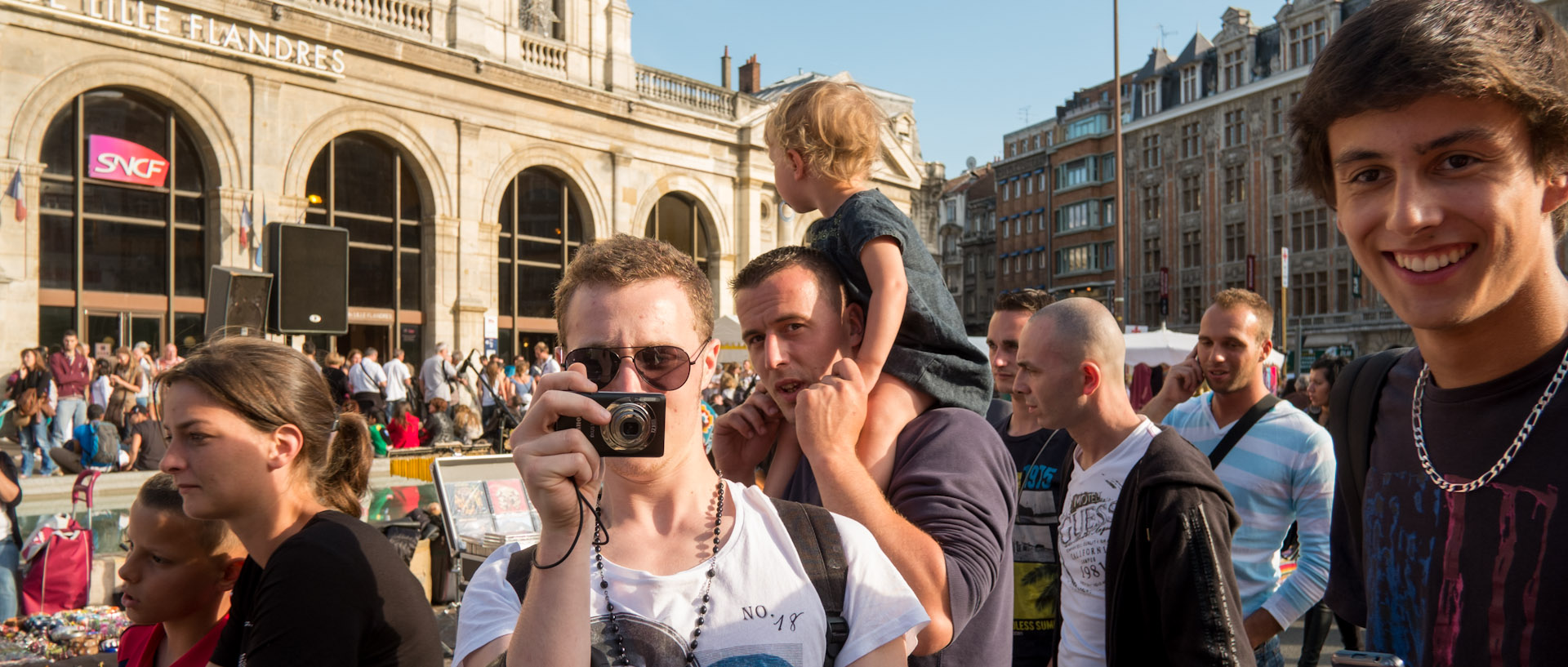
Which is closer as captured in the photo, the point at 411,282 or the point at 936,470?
the point at 936,470

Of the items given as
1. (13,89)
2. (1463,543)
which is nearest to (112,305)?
(13,89)

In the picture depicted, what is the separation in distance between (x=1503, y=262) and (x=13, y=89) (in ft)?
68.8

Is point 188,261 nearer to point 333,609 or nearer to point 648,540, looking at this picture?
point 333,609

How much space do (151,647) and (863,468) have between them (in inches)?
101

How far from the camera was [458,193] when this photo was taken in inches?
900

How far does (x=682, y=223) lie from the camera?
28656 millimetres

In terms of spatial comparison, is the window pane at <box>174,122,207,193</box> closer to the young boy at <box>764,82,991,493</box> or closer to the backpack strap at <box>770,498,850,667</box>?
the young boy at <box>764,82,991,493</box>

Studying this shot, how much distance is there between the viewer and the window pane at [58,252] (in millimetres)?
17781

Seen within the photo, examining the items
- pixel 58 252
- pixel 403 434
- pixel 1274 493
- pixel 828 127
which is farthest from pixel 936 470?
pixel 58 252

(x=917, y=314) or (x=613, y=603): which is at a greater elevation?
(x=917, y=314)

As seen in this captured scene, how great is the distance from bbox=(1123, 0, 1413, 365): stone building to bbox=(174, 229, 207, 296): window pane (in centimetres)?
3786

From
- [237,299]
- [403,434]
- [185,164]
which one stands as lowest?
[403,434]

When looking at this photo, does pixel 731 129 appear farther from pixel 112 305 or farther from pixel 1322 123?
pixel 1322 123

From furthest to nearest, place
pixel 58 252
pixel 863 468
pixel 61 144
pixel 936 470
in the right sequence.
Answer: pixel 58 252 → pixel 61 144 → pixel 936 470 → pixel 863 468
